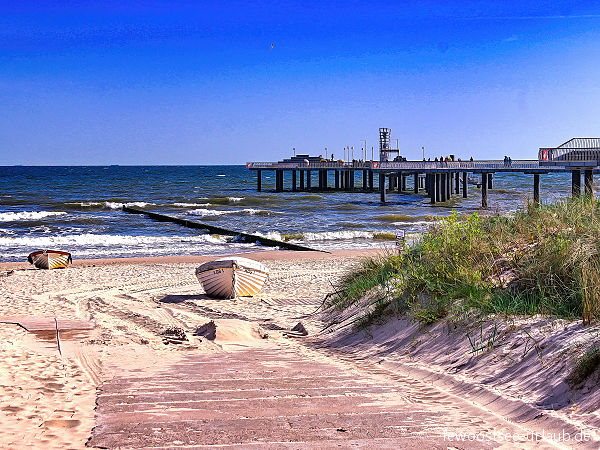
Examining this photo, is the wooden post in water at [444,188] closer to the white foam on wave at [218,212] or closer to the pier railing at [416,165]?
the pier railing at [416,165]

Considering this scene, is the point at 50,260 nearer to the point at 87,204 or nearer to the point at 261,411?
the point at 261,411

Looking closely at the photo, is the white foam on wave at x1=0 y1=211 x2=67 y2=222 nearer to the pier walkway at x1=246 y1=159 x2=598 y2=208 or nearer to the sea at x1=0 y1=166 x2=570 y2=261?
the sea at x1=0 y1=166 x2=570 y2=261

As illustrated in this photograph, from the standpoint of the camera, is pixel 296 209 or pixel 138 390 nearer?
pixel 138 390

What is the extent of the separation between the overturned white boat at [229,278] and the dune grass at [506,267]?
14.2 feet

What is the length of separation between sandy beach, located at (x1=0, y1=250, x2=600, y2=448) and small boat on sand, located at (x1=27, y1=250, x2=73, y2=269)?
8.70m

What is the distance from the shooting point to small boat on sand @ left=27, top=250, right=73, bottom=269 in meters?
20.8

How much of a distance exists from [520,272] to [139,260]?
17.4 metres

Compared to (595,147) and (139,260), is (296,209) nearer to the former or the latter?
(595,147)

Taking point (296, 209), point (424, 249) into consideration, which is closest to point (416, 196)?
point (296, 209)

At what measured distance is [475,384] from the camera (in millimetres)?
6043

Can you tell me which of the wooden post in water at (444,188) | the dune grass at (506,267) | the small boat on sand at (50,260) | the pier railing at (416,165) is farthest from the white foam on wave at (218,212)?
the dune grass at (506,267)

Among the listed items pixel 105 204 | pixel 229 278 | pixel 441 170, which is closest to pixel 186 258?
pixel 229 278

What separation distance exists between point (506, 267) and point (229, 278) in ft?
23.3

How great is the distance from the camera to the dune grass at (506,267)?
700 cm
